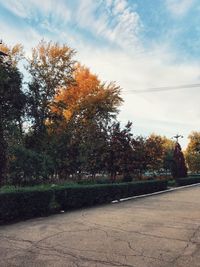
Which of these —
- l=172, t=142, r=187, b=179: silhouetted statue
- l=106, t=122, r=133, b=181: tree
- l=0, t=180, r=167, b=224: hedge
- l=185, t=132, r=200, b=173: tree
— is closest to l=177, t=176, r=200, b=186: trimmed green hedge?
l=172, t=142, r=187, b=179: silhouetted statue

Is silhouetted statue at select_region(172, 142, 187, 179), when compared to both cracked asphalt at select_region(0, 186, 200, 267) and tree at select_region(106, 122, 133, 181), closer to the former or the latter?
tree at select_region(106, 122, 133, 181)

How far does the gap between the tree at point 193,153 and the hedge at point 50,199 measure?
56.2m

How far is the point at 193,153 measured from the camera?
73.9 m

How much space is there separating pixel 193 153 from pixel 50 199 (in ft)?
215

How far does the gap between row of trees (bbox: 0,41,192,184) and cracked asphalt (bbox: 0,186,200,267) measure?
1514cm

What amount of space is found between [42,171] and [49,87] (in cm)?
Answer: 1093

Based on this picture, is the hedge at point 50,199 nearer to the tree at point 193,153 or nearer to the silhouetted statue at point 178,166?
the silhouetted statue at point 178,166

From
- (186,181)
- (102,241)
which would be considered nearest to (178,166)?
(186,181)

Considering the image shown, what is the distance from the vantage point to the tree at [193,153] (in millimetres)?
71669

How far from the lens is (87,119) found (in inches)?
1396

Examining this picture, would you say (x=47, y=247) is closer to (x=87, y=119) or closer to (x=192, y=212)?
(x=192, y=212)

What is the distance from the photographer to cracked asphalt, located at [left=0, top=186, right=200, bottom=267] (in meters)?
5.98

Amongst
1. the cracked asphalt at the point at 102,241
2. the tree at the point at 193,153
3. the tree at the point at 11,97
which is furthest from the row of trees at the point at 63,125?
the tree at the point at 193,153

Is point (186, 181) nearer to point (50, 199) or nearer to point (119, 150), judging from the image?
point (119, 150)
